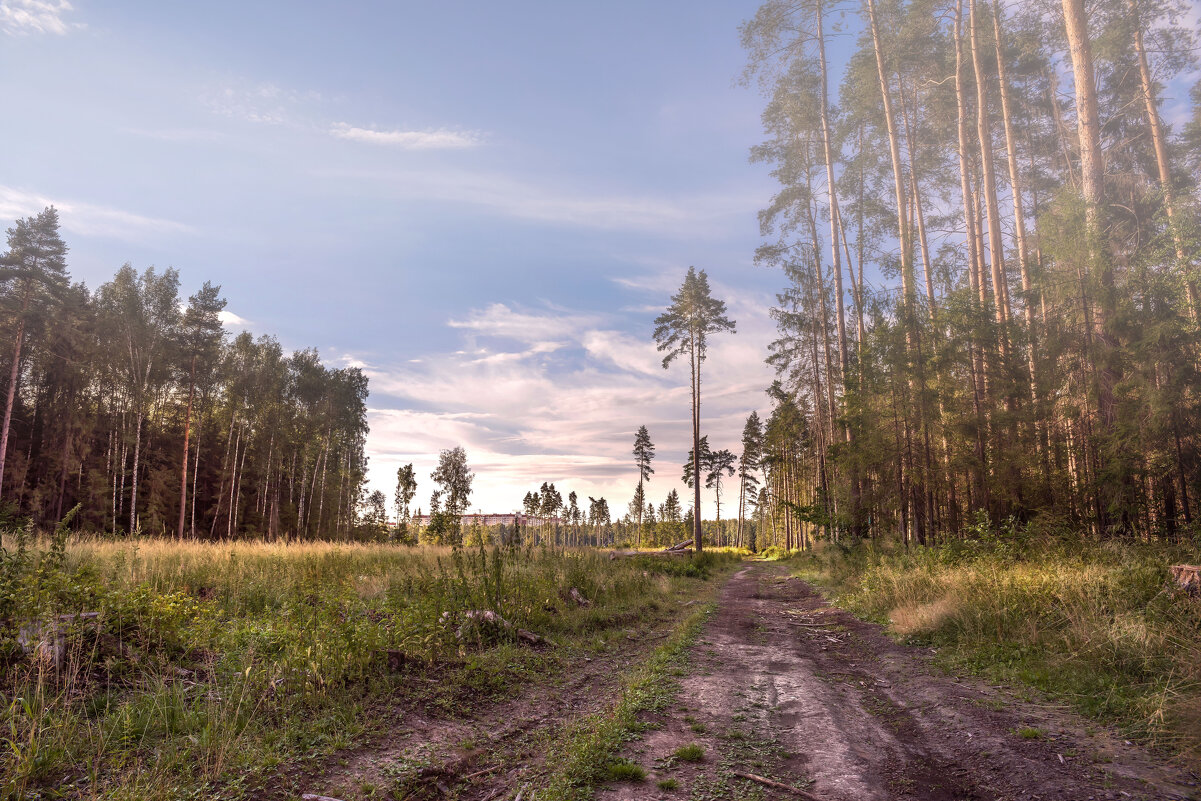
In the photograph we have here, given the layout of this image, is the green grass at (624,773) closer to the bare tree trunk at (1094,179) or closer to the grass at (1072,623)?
the grass at (1072,623)

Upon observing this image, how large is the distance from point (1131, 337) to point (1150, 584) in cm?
716

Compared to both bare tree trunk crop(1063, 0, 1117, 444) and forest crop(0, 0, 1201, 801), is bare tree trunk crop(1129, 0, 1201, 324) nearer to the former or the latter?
forest crop(0, 0, 1201, 801)

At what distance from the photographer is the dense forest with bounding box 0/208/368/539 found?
26547 mm

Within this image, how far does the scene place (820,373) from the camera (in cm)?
3247

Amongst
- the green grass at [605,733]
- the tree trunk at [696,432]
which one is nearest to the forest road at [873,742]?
the green grass at [605,733]

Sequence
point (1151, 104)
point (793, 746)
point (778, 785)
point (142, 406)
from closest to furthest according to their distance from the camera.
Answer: point (778, 785), point (793, 746), point (1151, 104), point (142, 406)

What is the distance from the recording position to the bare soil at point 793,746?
3.93 m

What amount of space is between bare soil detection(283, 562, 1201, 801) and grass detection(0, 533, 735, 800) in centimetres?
55

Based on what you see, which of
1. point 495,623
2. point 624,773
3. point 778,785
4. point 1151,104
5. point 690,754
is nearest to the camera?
point 778,785

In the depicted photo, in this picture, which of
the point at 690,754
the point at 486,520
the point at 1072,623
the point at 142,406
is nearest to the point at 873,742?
the point at 690,754

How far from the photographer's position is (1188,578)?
283 inches

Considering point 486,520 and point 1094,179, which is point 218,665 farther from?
point 486,520

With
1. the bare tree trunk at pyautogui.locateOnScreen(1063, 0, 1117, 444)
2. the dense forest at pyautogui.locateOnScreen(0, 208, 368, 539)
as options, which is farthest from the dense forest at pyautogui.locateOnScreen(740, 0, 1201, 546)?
the dense forest at pyautogui.locateOnScreen(0, 208, 368, 539)

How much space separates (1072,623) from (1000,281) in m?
14.7
